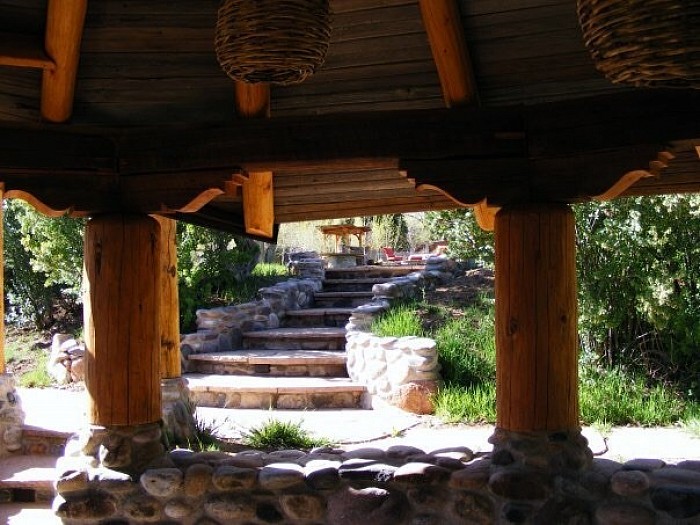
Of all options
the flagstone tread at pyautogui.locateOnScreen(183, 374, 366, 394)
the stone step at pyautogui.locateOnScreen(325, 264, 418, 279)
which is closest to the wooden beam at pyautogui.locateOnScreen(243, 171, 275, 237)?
the flagstone tread at pyautogui.locateOnScreen(183, 374, 366, 394)

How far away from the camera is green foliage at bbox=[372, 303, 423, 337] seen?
31.3 ft

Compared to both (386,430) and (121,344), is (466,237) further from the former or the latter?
(121,344)

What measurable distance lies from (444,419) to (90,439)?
173 inches

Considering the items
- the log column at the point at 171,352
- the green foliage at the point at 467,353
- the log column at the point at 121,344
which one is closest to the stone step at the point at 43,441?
the log column at the point at 171,352

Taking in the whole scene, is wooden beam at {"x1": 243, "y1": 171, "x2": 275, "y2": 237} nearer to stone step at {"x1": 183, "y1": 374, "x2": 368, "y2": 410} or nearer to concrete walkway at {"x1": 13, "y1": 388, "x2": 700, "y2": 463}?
concrete walkway at {"x1": 13, "y1": 388, "x2": 700, "y2": 463}

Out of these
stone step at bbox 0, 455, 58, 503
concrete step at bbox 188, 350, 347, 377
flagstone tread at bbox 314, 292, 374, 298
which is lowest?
stone step at bbox 0, 455, 58, 503

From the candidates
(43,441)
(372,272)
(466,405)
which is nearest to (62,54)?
(43,441)

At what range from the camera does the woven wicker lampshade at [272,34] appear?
270 centimetres

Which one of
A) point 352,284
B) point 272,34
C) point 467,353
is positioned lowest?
point 467,353

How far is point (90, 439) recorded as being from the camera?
421 cm

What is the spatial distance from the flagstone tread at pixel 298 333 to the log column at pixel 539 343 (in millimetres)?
7065

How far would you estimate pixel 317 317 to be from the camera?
40.8 feet

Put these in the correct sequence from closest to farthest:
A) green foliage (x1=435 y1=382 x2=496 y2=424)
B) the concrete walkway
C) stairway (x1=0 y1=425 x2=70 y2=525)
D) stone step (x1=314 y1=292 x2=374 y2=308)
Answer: stairway (x1=0 y1=425 x2=70 y2=525) < the concrete walkway < green foliage (x1=435 y1=382 x2=496 y2=424) < stone step (x1=314 y1=292 x2=374 y2=308)

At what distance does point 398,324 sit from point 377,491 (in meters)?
5.79
